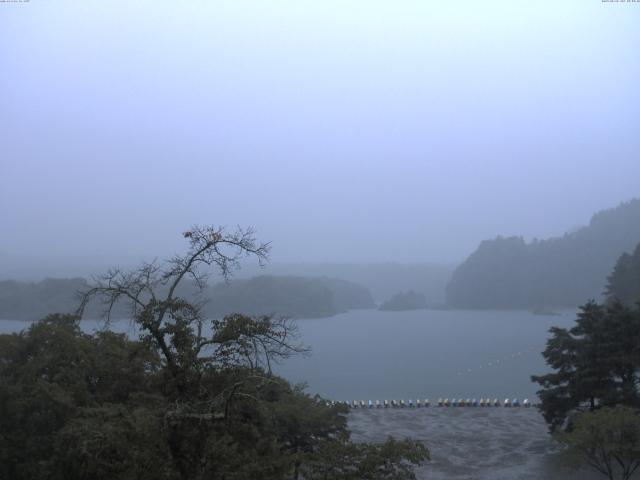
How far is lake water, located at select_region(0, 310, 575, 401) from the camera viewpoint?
32.9 m

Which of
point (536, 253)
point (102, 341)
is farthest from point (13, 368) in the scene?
point (536, 253)

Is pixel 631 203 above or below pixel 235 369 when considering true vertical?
above

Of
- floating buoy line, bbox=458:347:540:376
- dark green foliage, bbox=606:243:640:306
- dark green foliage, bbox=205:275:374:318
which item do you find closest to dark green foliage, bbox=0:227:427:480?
floating buoy line, bbox=458:347:540:376

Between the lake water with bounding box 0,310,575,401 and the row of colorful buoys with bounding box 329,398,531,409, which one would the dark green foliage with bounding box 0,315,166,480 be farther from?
the row of colorful buoys with bounding box 329,398,531,409

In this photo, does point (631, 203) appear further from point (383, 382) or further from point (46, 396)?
point (46, 396)

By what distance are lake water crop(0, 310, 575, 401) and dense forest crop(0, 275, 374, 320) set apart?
231 centimetres

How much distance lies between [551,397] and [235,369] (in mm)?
14392

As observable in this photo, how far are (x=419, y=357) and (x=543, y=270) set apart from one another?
49560 mm

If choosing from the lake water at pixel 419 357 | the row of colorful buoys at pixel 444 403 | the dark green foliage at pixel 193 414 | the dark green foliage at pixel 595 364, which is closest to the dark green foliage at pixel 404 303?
the lake water at pixel 419 357

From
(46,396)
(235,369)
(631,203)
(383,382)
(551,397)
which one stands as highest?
(631,203)

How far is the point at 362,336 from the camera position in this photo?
54625 millimetres

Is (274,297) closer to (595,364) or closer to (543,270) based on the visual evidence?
(543,270)

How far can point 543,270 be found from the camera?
86.5 metres

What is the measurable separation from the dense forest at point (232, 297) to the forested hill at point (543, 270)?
1915 cm
